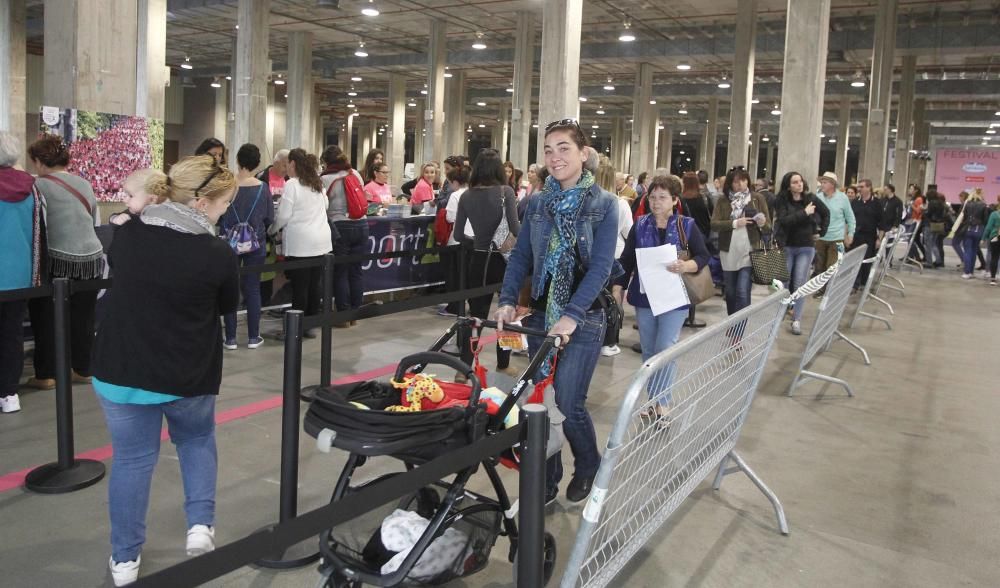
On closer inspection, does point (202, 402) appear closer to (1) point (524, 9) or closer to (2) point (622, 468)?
(2) point (622, 468)

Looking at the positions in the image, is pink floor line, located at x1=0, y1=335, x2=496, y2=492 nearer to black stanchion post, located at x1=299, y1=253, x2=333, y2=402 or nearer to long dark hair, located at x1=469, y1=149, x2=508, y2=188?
black stanchion post, located at x1=299, y1=253, x2=333, y2=402

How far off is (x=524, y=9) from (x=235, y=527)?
1852 cm

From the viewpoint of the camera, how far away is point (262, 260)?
269 inches

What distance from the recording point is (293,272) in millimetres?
7445

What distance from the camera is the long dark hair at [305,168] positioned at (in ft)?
22.3

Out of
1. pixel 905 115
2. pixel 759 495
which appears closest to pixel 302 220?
pixel 759 495

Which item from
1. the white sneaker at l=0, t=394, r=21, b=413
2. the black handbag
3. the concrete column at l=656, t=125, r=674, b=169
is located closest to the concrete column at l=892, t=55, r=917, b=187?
the black handbag

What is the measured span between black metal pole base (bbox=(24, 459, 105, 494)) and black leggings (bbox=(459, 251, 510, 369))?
3.20 meters

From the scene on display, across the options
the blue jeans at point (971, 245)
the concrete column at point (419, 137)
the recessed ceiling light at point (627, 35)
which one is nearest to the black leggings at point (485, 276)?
the blue jeans at point (971, 245)

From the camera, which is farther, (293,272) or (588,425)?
(293,272)

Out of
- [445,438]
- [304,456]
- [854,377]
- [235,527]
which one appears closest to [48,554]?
[235,527]

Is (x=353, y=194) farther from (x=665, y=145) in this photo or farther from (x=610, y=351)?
(x=665, y=145)

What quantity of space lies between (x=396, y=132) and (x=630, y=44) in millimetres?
9924

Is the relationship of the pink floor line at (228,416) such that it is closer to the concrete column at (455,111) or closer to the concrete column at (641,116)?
the concrete column at (641,116)
